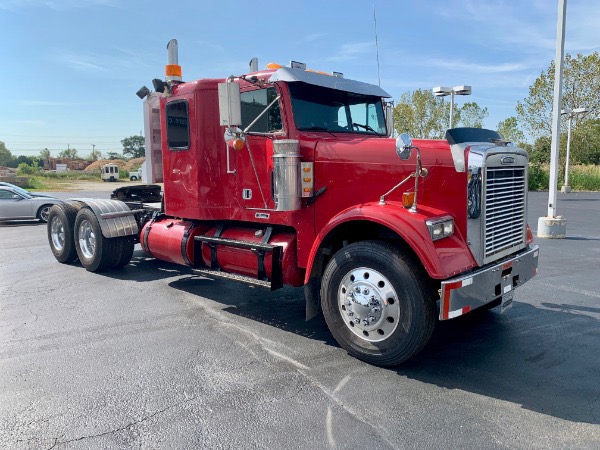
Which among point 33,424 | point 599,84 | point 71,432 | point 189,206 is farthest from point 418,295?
point 599,84

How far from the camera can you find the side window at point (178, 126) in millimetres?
6125

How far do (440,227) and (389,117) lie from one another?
2.67 meters

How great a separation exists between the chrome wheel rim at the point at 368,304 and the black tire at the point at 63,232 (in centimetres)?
604

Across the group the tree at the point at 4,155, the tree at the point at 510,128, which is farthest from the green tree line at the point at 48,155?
the tree at the point at 510,128

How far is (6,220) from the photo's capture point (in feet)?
51.9

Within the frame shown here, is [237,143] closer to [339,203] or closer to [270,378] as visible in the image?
[339,203]

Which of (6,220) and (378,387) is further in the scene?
(6,220)

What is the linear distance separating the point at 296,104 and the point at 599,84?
1601 inches

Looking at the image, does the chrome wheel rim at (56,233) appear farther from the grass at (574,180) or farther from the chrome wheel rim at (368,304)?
the grass at (574,180)

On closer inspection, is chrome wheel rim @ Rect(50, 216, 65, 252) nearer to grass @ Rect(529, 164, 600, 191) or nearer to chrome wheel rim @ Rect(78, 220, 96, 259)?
chrome wheel rim @ Rect(78, 220, 96, 259)

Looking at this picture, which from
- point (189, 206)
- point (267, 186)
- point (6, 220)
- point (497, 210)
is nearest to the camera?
point (497, 210)

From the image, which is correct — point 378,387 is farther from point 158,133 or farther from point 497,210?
point 158,133

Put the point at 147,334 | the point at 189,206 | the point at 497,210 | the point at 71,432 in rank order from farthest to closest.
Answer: the point at 189,206 < the point at 147,334 < the point at 497,210 < the point at 71,432

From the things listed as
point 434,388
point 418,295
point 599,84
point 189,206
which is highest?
point 599,84
